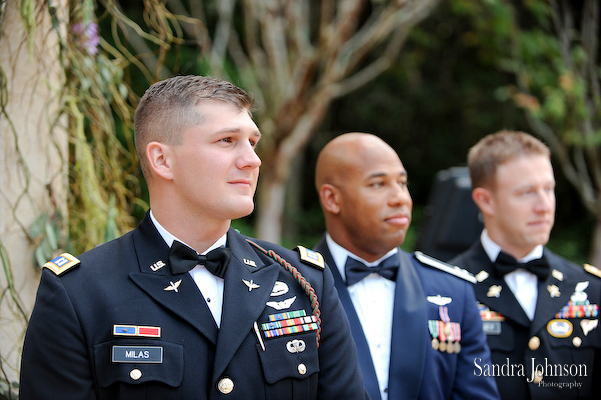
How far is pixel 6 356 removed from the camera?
A: 2344 mm

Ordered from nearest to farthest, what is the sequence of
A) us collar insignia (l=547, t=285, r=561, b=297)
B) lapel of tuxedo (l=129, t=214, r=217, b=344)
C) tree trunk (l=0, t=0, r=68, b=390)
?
lapel of tuxedo (l=129, t=214, r=217, b=344) → tree trunk (l=0, t=0, r=68, b=390) → us collar insignia (l=547, t=285, r=561, b=297)

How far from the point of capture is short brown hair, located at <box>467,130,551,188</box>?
3217 mm

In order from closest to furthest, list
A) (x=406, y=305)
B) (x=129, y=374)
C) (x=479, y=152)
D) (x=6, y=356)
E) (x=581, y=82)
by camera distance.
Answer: (x=129, y=374), (x=6, y=356), (x=406, y=305), (x=479, y=152), (x=581, y=82)

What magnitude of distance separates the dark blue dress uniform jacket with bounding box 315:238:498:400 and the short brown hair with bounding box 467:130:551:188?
77 cm

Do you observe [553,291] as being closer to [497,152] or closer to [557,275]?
→ [557,275]

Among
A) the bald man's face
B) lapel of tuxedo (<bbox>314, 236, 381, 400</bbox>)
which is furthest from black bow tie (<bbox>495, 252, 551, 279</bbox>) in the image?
lapel of tuxedo (<bbox>314, 236, 381, 400</bbox>)

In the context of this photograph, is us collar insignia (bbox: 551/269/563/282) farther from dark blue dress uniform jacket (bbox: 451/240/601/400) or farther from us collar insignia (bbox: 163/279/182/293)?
us collar insignia (bbox: 163/279/182/293)

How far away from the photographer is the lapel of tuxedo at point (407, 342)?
8.16 ft

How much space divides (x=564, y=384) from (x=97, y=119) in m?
2.49

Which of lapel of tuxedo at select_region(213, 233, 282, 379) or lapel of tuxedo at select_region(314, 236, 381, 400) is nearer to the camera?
lapel of tuxedo at select_region(213, 233, 282, 379)

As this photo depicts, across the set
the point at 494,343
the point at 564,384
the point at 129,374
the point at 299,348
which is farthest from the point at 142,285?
the point at 564,384

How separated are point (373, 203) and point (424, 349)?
0.67 m

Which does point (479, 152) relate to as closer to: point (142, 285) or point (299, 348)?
point (299, 348)

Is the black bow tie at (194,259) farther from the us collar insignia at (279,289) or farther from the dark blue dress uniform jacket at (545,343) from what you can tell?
the dark blue dress uniform jacket at (545,343)
